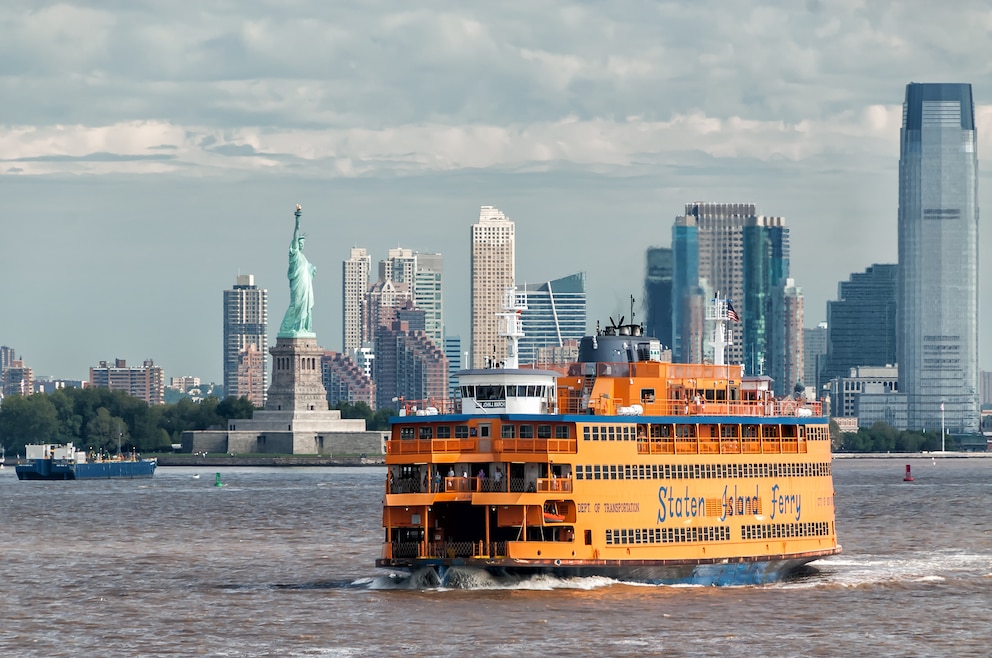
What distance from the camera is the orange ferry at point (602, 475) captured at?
203ft

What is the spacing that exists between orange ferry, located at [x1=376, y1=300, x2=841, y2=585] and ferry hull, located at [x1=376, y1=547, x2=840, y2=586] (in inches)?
2.1

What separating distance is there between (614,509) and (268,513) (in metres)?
64.0

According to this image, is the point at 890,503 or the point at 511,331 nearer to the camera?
the point at 511,331

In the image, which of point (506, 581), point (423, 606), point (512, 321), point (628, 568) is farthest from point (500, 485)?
point (512, 321)

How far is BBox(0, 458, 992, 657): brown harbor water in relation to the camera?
55281 millimetres

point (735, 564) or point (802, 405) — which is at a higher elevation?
point (802, 405)

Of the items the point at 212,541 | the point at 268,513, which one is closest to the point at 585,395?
the point at 212,541

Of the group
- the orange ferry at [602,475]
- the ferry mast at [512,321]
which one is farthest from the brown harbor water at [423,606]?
the ferry mast at [512,321]

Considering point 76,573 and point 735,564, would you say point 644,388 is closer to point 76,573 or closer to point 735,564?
point 735,564

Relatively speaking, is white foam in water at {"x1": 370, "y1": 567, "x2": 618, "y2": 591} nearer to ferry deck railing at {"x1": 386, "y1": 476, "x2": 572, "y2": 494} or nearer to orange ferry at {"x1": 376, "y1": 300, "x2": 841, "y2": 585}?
orange ferry at {"x1": 376, "y1": 300, "x2": 841, "y2": 585}

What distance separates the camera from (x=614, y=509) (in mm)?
62500

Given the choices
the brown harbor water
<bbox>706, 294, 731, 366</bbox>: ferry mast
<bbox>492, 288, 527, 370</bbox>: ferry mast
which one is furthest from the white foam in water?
<bbox>706, 294, 731, 366</bbox>: ferry mast

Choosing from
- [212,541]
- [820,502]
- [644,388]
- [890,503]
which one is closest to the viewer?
[644,388]

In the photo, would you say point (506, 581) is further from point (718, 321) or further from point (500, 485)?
point (718, 321)
